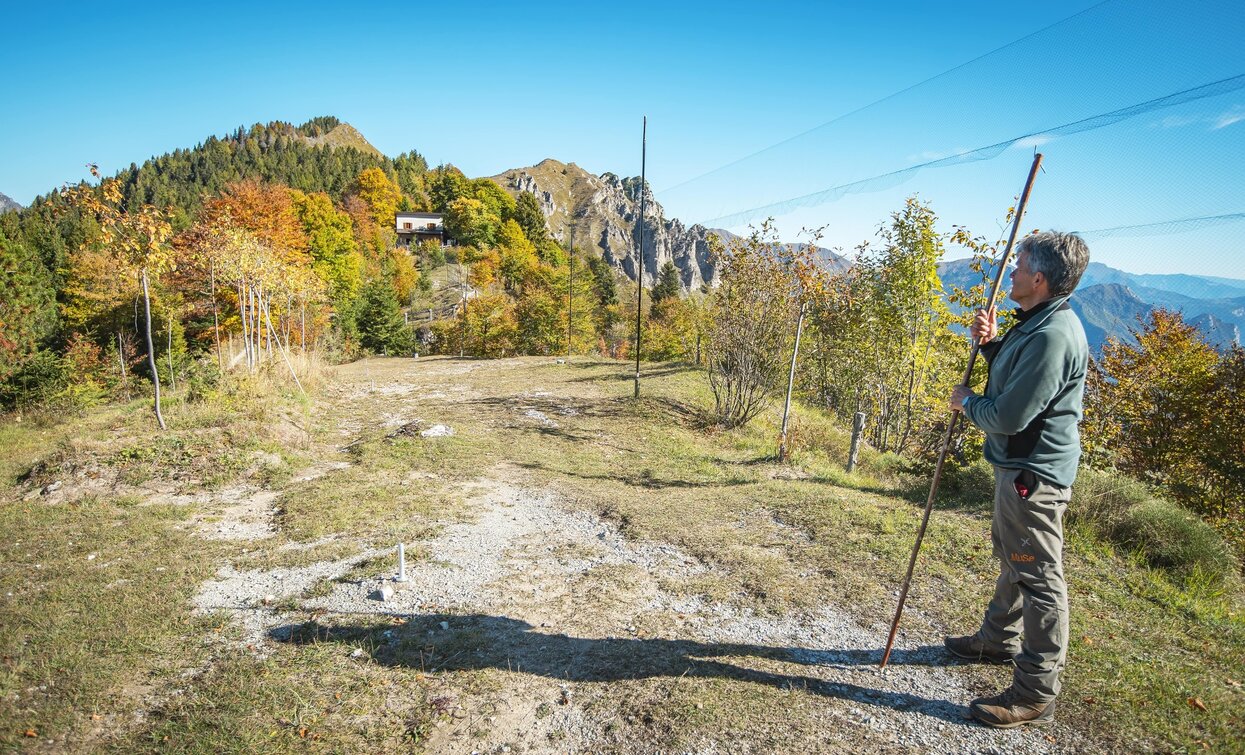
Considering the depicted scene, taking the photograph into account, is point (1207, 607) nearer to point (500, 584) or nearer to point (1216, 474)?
point (500, 584)

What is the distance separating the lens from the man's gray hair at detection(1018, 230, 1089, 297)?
9.19 ft

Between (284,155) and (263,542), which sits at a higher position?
(284,155)

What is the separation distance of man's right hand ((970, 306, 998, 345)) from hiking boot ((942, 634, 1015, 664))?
2.03m

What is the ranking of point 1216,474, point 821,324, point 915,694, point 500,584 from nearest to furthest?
1. point 915,694
2. point 500,584
3. point 1216,474
4. point 821,324

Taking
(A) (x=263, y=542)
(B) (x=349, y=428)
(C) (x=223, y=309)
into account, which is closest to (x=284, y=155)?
(C) (x=223, y=309)

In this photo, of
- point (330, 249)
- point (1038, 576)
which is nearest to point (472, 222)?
point (330, 249)

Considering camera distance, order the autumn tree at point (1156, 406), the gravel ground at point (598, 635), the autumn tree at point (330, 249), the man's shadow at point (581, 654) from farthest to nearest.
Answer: the autumn tree at point (330, 249) → the autumn tree at point (1156, 406) → the man's shadow at point (581, 654) → the gravel ground at point (598, 635)

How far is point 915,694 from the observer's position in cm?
326

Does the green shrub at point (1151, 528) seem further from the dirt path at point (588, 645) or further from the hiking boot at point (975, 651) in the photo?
the dirt path at point (588, 645)

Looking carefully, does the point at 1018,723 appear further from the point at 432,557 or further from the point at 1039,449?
the point at 432,557

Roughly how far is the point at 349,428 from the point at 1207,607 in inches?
533

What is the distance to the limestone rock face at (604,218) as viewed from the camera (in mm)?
132875

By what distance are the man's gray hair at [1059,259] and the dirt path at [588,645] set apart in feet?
8.06

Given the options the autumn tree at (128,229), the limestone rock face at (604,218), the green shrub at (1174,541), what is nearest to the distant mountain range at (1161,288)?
the green shrub at (1174,541)
